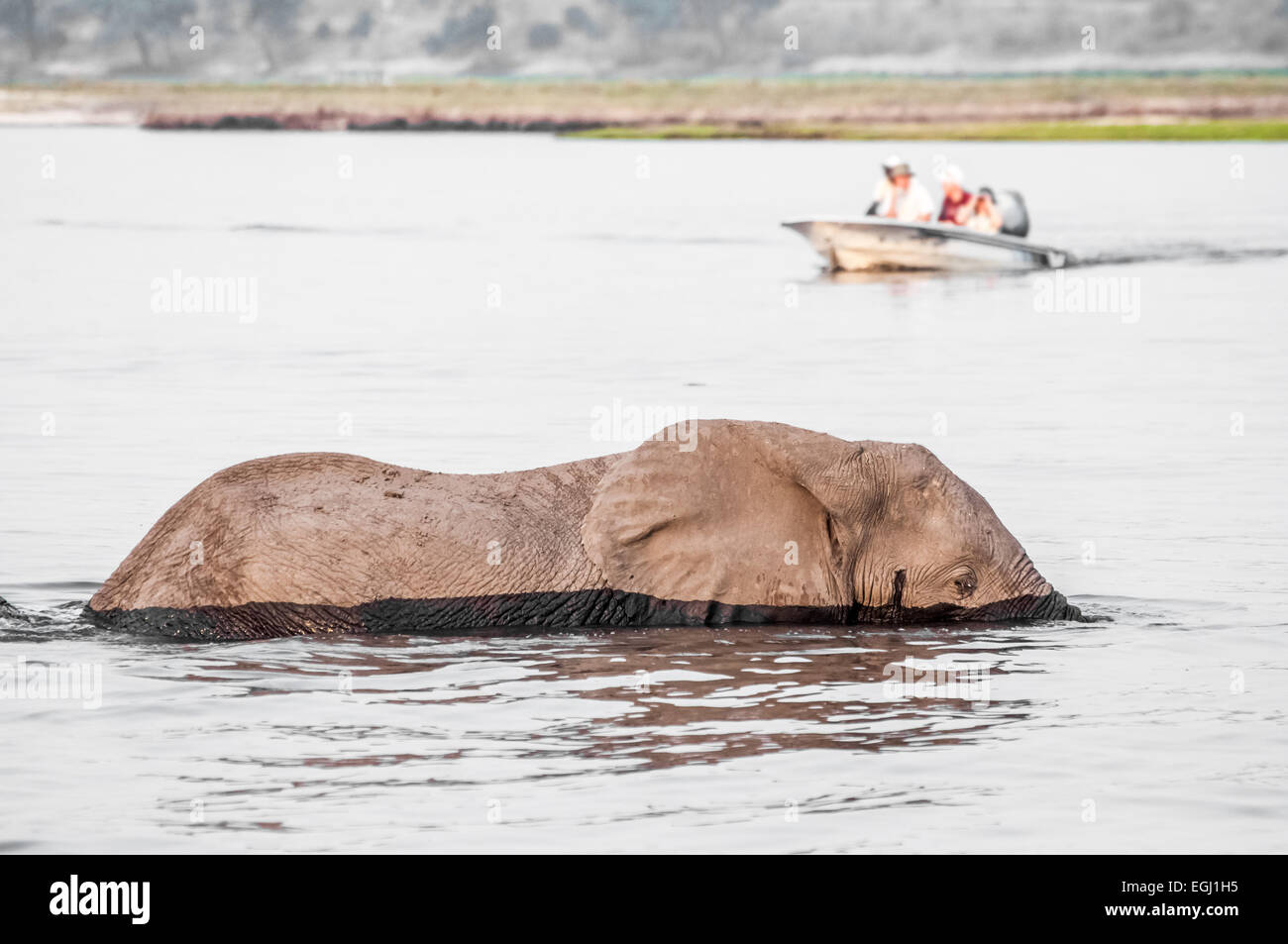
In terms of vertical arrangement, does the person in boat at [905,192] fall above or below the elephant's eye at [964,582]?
above

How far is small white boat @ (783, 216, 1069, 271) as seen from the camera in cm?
3409

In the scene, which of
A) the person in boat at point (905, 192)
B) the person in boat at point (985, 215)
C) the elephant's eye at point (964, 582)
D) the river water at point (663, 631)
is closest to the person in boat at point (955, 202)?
the person in boat at point (985, 215)

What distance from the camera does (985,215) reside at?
35906mm

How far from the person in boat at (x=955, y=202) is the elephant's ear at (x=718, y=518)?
2527cm

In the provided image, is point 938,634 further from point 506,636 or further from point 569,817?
point 569,817

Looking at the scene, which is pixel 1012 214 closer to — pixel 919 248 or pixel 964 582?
pixel 919 248

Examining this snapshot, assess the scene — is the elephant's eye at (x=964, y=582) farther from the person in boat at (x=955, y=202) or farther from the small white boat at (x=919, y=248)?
the person in boat at (x=955, y=202)

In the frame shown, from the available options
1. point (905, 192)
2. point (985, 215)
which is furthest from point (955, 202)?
point (905, 192)

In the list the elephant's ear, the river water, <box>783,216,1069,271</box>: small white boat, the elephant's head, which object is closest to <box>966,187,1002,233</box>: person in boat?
<box>783,216,1069,271</box>: small white boat

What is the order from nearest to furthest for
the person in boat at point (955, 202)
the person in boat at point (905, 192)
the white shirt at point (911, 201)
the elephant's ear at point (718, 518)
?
the elephant's ear at point (718, 518) < the person in boat at point (955, 202) < the person in boat at point (905, 192) < the white shirt at point (911, 201)

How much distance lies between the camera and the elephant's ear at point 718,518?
387 inches

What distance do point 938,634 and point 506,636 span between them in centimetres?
201
